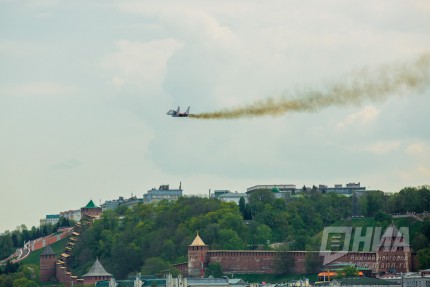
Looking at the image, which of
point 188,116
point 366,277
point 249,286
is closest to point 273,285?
point 249,286

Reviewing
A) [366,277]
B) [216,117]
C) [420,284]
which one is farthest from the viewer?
[366,277]

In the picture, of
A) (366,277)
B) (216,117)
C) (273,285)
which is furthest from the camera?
(273,285)

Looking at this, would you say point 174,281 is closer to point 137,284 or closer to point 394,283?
point 137,284

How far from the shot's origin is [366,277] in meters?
183

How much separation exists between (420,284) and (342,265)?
32.9 m

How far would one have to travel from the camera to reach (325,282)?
183500 millimetres

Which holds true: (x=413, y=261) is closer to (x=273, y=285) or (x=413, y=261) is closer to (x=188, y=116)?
(x=273, y=285)

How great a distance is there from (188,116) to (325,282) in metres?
62.5

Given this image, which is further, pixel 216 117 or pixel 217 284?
pixel 217 284

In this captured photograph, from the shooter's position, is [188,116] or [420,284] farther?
[420,284]

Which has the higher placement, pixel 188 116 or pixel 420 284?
pixel 188 116

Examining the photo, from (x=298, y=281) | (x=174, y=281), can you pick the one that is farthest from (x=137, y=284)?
(x=298, y=281)

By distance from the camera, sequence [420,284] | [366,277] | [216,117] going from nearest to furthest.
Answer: [216,117] < [420,284] < [366,277]

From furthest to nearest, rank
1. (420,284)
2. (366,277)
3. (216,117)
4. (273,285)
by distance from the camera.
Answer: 1. (273,285)
2. (366,277)
3. (420,284)
4. (216,117)
